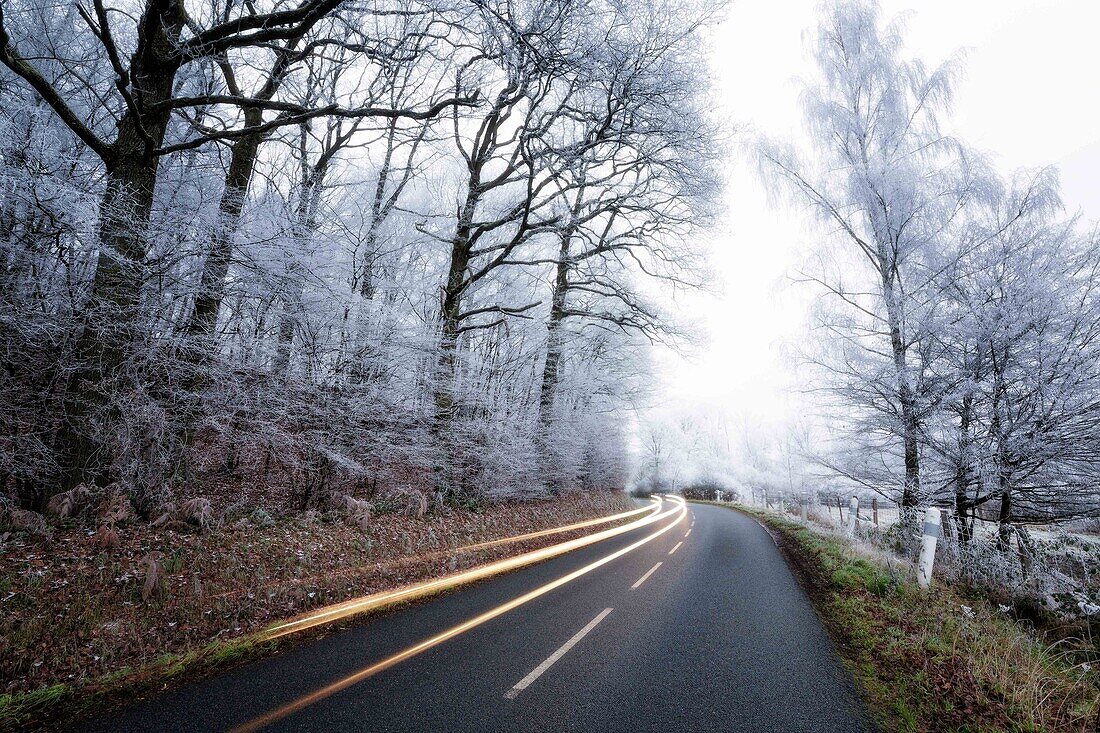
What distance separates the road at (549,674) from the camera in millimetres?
3184

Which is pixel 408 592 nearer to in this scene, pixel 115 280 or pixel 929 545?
pixel 115 280

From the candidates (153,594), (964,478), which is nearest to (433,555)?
(153,594)

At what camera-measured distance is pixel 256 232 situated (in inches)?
233

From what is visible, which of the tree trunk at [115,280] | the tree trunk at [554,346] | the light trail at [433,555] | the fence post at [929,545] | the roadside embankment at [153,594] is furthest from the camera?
the tree trunk at [554,346]

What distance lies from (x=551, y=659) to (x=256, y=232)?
20.7 feet

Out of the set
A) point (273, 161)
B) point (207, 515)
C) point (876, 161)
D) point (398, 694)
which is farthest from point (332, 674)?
point (876, 161)

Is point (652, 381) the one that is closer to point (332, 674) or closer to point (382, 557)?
point (382, 557)

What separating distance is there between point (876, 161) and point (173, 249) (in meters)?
12.2

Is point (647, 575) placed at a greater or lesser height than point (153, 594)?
lesser

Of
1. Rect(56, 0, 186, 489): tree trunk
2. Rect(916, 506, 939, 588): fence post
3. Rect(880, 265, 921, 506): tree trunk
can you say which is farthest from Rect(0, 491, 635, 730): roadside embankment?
Rect(880, 265, 921, 506): tree trunk

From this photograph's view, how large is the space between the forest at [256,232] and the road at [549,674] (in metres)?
3.59

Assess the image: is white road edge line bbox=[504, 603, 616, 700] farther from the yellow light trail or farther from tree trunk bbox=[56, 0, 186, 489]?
tree trunk bbox=[56, 0, 186, 489]

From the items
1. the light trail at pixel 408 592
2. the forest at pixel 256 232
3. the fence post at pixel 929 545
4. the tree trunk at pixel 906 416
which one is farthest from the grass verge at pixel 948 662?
the forest at pixel 256 232

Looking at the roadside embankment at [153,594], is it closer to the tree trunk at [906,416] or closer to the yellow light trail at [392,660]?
the yellow light trail at [392,660]
